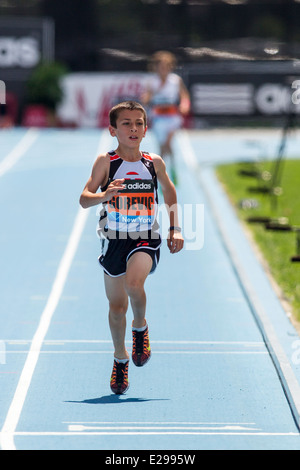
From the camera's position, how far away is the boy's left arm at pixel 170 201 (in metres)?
6.92

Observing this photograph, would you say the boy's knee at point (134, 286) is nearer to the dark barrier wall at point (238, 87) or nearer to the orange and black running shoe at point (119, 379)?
the orange and black running shoe at point (119, 379)

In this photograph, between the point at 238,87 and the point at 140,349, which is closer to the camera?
the point at 140,349

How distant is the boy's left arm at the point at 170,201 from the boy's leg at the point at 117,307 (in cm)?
45

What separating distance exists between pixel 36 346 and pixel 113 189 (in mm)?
2554

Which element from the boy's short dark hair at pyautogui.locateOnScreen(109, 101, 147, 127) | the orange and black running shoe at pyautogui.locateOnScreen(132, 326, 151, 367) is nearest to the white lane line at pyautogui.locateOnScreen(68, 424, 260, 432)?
the orange and black running shoe at pyautogui.locateOnScreen(132, 326, 151, 367)

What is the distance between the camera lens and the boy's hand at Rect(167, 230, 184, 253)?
694cm

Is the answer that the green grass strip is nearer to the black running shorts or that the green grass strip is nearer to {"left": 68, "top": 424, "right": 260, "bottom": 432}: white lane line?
the black running shorts

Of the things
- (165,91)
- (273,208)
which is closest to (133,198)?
(273,208)

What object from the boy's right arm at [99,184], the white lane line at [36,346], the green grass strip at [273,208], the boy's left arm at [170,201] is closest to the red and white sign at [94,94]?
the green grass strip at [273,208]

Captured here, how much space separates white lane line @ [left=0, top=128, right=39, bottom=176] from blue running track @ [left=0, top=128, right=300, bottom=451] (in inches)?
285

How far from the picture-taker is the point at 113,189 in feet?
20.9

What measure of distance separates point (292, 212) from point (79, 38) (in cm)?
2377

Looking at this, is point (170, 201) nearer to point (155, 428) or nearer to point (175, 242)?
point (175, 242)

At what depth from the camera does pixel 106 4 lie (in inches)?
1614
